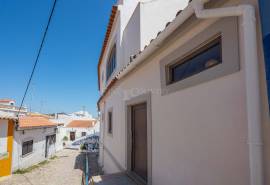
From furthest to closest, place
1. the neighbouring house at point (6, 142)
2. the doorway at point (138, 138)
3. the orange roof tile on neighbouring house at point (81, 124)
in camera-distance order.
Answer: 1. the orange roof tile on neighbouring house at point (81, 124)
2. the neighbouring house at point (6, 142)
3. the doorway at point (138, 138)

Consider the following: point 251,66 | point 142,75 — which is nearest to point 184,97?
point 251,66

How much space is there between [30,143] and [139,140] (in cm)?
1419

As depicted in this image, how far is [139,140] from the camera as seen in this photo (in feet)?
15.9

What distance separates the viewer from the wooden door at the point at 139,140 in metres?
4.49

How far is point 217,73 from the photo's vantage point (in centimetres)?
203

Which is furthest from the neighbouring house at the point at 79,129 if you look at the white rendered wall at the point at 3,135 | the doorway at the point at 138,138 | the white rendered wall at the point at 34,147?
the doorway at the point at 138,138

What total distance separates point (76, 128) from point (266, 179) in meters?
43.8

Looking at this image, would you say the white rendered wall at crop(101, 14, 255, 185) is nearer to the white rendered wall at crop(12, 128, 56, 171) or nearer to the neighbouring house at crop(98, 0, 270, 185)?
the neighbouring house at crop(98, 0, 270, 185)

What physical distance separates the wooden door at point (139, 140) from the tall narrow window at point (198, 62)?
1.65 metres

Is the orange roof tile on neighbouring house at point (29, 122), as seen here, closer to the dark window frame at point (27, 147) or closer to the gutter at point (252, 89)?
the dark window frame at point (27, 147)

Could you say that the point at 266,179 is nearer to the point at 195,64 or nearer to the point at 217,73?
the point at 217,73

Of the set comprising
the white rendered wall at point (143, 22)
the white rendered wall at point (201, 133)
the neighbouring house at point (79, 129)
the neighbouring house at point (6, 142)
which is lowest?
the neighbouring house at point (79, 129)

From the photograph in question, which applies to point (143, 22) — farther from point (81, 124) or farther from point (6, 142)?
point (81, 124)

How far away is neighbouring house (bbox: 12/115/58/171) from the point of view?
1274 centimetres
